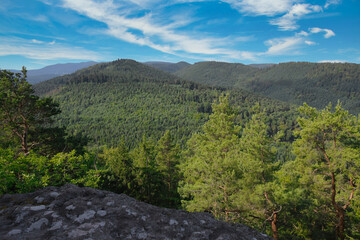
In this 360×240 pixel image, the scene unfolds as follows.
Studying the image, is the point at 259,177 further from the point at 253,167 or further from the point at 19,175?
the point at 19,175

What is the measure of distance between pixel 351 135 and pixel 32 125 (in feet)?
79.9

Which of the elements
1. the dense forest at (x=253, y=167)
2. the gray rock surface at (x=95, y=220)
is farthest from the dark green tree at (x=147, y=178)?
the gray rock surface at (x=95, y=220)

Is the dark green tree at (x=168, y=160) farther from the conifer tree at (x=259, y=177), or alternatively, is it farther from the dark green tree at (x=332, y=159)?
the dark green tree at (x=332, y=159)

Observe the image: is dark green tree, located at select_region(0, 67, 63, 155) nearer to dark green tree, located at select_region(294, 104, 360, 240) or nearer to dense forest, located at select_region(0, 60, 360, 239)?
dense forest, located at select_region(0, 60, 360, 239)

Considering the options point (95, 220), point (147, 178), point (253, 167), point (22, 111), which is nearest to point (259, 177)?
point (253, 167)

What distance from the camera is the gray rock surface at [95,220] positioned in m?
3.62

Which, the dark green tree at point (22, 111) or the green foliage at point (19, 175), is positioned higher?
the dark green tree at point (22, 111)

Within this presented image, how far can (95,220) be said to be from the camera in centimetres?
402

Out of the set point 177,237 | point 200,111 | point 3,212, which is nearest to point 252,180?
point 177,237

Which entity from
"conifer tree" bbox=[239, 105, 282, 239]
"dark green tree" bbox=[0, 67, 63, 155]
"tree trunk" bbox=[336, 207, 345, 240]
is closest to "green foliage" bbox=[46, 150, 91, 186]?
"dark green tree" bbox=[0, 67, 63, 155]

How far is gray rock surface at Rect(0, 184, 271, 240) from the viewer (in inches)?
143

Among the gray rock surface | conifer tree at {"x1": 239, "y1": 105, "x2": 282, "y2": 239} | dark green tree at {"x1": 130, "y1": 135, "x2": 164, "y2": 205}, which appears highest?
the gray rock surface

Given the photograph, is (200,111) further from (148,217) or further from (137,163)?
(148,217)

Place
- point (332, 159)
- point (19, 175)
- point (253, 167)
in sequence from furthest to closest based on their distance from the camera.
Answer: point (332, 159) → point (253, 167) → point (19, 175)
